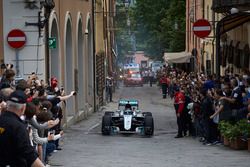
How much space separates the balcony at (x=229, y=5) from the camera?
78.9ft

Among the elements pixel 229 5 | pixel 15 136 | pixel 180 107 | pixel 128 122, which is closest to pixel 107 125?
pixel 128 122

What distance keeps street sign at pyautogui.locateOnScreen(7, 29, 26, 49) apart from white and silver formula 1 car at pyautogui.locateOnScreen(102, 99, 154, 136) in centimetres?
354

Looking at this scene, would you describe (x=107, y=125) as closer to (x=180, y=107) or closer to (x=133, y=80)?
(x=180, y=107)

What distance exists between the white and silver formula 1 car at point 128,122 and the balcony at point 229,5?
14.8 ft

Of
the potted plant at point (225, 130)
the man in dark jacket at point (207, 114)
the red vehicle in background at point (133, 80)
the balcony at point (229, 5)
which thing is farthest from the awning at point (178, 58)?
the red vehicle in background at point (133, 80)

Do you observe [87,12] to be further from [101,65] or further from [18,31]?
[18,31]

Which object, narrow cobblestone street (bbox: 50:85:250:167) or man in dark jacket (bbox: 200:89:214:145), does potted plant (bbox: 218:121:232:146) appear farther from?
man in dark jacket (bbox: 200:89:214:145)

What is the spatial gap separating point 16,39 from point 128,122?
168 inches

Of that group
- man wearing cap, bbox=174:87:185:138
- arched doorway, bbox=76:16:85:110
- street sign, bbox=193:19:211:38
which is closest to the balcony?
street sign, bbox=193:19:211:38

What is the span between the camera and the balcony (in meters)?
24.0

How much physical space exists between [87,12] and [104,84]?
11864mm

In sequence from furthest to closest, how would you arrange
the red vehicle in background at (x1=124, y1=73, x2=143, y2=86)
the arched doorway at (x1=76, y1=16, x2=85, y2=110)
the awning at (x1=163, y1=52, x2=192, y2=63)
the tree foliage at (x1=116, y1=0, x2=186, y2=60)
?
the red vehicle in background at (x1=124, y1=73, x2=143, y2=86) → the tree foliage at (x1=116, y1=0, x2=186, y2=60) → the awning at (x1=163, y1=52, x2=192, y2=63) → the arched doorway at (x1=76, y1=16, x2=85, y2=110)

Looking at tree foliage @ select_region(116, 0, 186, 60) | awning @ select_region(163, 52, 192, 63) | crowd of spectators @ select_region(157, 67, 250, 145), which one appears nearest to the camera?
crowd of spectators @ select_region(157, 67, 250, 145)

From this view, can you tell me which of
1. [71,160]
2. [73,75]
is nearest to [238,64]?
[73,75]
